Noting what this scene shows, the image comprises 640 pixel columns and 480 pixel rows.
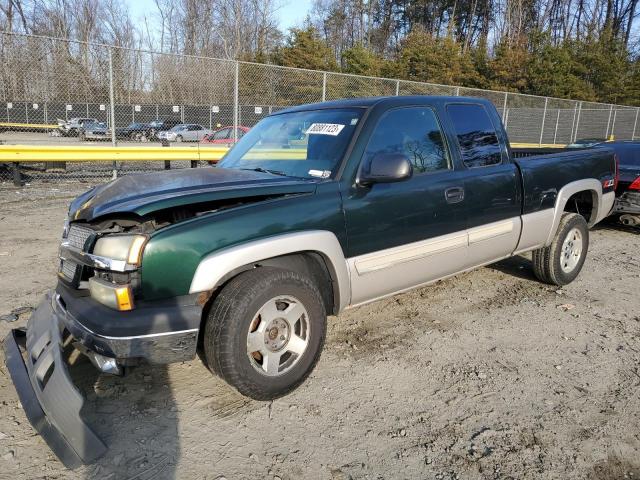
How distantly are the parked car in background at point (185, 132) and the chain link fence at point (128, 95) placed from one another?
0.03 metres

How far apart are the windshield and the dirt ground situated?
4.52ft

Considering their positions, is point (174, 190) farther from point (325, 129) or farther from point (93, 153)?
point (93, 153)

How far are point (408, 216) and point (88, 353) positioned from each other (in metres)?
2.19

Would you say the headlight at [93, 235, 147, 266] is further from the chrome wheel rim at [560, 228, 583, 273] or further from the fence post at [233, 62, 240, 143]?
the fence post at [233, 62, 240, 143]

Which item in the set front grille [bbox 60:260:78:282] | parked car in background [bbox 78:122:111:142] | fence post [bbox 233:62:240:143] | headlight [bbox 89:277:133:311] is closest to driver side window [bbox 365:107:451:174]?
headlight [bbox 89:277:133:311]

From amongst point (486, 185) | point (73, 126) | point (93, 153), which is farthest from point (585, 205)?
point (73, 126)

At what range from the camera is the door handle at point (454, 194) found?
11.9 ft

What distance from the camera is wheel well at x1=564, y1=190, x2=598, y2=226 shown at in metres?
5.16

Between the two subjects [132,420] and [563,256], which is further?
[563,256]

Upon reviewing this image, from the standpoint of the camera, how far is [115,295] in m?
2.40

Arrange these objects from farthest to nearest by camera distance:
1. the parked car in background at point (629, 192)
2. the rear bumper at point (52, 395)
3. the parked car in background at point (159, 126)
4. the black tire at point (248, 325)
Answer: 1. the parked car in background at point (159, 126)
2. the parked car in background at point (629, 192)
3. the black tire at point (248, 325)
4. the rear bumper at point (52, 395)

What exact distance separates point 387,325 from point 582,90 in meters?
38.2

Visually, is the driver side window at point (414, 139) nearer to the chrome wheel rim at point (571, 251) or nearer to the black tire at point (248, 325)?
the black tire at point (248, 325)

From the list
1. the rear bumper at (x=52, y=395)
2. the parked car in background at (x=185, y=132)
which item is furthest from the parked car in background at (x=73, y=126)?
the rear bumper at (x=52, y=395)
